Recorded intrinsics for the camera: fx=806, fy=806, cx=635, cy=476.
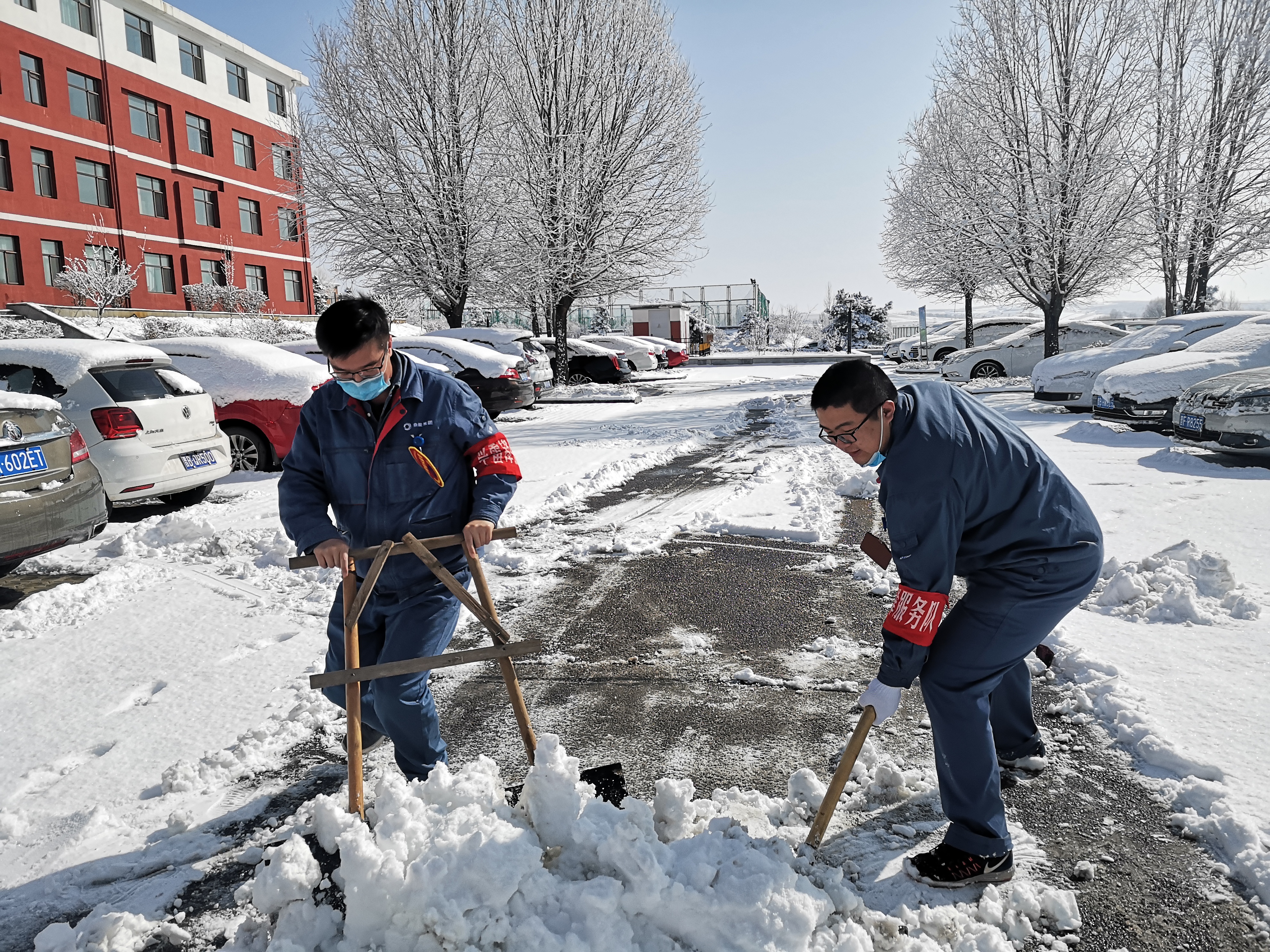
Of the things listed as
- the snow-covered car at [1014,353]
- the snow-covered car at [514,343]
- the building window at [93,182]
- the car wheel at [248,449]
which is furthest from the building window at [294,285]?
the car wheel at [248,449]

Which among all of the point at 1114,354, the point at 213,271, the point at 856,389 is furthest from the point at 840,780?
the point at 213,271

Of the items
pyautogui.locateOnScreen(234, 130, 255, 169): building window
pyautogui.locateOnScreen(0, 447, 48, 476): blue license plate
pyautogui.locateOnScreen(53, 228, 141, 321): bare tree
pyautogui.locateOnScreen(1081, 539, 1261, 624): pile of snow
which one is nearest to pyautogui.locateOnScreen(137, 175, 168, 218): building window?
pyautogui.locateOnScreen(53, 228, 141, 321): bare tree

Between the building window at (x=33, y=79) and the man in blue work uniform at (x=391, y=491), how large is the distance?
32.2 meters

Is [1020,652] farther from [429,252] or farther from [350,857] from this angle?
[429,252]

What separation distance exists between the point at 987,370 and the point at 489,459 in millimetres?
21844

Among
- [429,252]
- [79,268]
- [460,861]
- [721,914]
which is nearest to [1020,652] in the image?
[721,914]

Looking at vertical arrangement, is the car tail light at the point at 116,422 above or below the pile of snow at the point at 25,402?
below

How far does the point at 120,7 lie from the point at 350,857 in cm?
3786

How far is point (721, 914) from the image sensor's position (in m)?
2.04

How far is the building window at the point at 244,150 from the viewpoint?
116 ft

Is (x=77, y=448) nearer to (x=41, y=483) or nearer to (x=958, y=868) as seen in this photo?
(x=41, y=483)

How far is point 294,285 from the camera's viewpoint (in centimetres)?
3900

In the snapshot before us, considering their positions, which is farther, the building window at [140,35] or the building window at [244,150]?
the building window at [244,150]

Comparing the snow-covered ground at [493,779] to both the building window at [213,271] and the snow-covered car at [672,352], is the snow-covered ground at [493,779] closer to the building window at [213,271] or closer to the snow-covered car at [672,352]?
the snow-covered car at [672,352]
